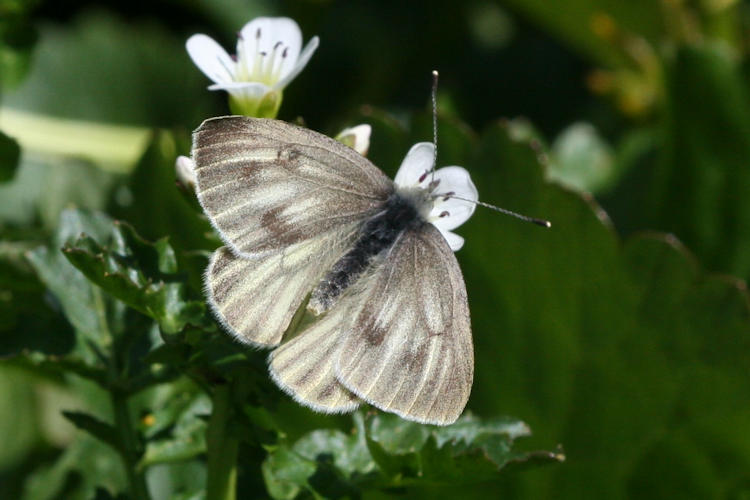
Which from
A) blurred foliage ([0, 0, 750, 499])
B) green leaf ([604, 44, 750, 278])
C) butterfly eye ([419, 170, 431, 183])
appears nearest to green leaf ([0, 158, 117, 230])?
blurred foliage ([0, 0, 750, 499])

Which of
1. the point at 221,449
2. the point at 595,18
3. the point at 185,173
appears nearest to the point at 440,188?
the point at 185,173

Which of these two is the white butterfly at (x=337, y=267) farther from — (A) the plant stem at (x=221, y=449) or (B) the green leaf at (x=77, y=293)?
(B) the green leaf at (x=77, y=293)

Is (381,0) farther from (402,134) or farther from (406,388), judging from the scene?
(406,388)

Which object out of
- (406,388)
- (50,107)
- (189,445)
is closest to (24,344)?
(189,445)

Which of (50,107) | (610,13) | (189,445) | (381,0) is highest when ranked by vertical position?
(610,13)

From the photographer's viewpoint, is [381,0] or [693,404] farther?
[381,0]

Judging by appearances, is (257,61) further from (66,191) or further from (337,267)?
(66,191)

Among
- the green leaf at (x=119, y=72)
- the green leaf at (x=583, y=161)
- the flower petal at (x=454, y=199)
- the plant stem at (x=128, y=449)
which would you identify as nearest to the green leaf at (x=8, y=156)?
the plant stem at (x=128, y=449)
